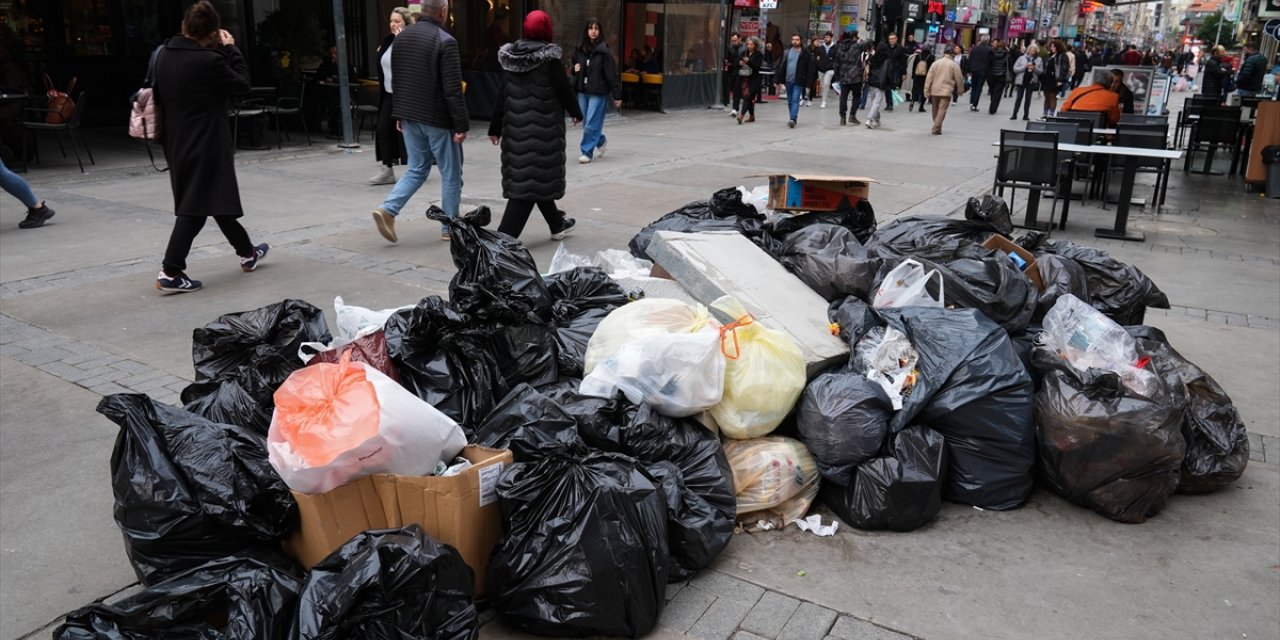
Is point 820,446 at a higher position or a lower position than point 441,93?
lower

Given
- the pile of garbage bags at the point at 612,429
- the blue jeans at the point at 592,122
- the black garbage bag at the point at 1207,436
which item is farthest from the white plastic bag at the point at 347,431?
the blue jeans at the point at 592,122

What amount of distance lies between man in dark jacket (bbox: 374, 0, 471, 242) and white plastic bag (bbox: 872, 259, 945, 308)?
379 centimetres

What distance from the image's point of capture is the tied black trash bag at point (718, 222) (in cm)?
541

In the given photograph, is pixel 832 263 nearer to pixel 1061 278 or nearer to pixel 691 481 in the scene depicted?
pixel 1061 278

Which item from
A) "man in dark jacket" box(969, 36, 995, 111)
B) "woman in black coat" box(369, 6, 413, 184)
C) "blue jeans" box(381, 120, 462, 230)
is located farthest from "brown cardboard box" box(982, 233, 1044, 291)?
"man in dark jacket" box(969, 36, 995, 111)

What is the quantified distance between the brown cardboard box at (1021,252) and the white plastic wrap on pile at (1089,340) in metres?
0.53

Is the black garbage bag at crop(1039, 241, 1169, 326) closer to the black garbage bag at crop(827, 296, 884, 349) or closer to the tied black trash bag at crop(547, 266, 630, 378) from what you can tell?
the black garbage bag at crop(827, 296, 884, 349)

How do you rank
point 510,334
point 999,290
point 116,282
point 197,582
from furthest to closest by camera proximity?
point 116,282 → point 999,290 → point 510,334 → point 197,582

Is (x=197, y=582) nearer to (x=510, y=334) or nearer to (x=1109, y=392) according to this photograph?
(x=510, y=334)

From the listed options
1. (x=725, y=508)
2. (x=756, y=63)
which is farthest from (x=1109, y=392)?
(x=756, y=63)

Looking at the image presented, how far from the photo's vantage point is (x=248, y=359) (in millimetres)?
3740

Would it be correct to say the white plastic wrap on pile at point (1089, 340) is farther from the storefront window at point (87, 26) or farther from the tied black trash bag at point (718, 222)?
the storefront window at point (87, 26)

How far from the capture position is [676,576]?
3.08 m

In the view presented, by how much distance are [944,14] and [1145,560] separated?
4318cm
